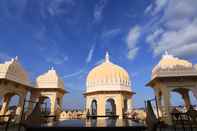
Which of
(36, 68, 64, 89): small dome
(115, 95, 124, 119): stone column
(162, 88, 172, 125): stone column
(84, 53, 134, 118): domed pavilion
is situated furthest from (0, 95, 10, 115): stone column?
A: (162, 88, 172, 125): stone column

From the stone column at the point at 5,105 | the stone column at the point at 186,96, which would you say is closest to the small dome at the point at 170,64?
the stone column at the point at 186,96

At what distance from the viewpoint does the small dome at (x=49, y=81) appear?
2544 centimetres

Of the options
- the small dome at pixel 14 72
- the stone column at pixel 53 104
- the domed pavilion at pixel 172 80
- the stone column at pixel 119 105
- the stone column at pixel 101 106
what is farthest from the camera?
the stone column at pixel 101 106

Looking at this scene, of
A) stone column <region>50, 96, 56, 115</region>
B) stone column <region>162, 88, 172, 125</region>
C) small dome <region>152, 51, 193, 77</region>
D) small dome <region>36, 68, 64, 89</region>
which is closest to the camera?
stone column <region>162, 88, 172, 125</region>

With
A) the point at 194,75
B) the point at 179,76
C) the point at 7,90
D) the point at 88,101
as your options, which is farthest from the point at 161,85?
the point at 7,90

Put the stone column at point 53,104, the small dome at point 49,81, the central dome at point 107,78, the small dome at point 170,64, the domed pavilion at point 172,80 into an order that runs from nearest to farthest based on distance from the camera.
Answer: the domed pavilion at point 172,80 → the small dome at point 170,64 → the stone column at point 53,104 → the small dome at point 49,81 → the central dome at point 107,78

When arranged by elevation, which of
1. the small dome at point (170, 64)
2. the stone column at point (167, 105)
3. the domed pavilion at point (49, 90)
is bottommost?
the stone column at point (167, 105)

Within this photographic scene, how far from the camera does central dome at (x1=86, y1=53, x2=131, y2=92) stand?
2728 centimetres

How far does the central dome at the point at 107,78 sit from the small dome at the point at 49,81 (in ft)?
15.3

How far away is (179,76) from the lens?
19.0 metres

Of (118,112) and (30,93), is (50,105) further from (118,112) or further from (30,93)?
(118,112)

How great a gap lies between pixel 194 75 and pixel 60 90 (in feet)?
54.0

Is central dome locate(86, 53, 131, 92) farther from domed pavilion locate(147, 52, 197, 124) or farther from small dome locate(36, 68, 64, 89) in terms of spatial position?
domed pavilion locate(147, 52, 197, 124)

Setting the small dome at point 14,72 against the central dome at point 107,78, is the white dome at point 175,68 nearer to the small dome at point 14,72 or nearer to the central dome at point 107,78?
the central dome at point 107,78
